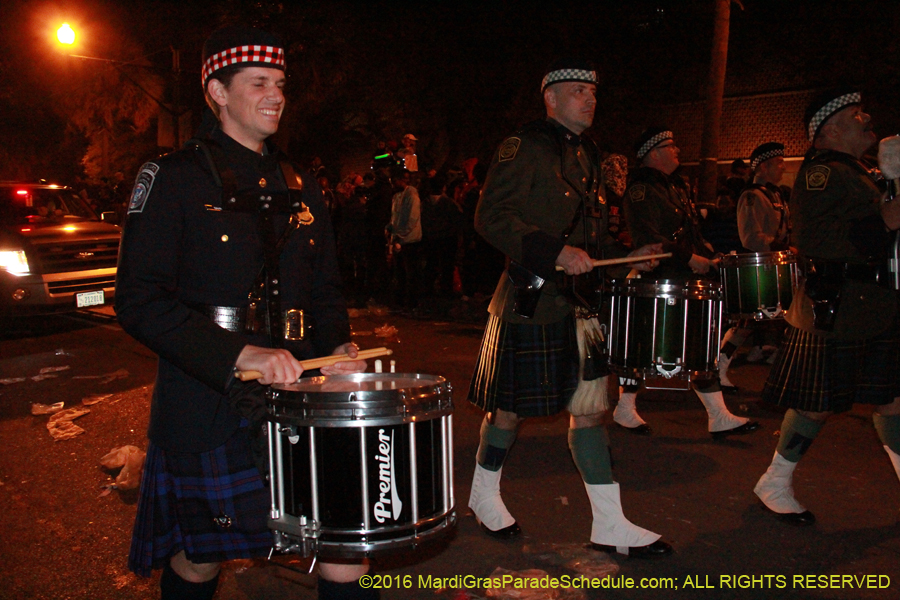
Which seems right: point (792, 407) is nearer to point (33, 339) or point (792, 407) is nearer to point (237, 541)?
Result: point (237, 541)

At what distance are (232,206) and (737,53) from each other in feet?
54.4

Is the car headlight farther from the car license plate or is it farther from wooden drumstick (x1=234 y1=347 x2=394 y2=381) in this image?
wooden drumstick (x1=234 y1=347 x2=394 y2=381)

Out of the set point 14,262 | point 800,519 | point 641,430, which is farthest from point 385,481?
point 14,262

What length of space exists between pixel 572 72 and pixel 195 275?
2.22 metres

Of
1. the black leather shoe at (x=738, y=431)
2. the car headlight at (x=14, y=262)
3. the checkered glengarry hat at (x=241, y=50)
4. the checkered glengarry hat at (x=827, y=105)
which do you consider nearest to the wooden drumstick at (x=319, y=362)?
the checkered glengarry hat at (x=241, y=50)

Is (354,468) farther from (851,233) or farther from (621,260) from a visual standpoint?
(851,233)

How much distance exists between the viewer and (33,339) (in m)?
10.4

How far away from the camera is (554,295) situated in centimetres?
375

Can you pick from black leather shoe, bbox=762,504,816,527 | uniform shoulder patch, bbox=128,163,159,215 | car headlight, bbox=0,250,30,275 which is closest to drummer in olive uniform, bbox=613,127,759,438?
black leather shoe, bbox=762,504,816,527

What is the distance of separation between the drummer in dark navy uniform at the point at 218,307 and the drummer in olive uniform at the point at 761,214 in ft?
16.3

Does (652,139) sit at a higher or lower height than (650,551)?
higher

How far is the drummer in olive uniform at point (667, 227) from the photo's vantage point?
5449 mm

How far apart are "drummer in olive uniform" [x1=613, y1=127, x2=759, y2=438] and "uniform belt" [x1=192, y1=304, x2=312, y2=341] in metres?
3.29

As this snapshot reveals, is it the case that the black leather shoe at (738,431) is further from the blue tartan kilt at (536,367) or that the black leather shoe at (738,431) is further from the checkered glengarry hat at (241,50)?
the checkered glengarry hat at (241,50)
